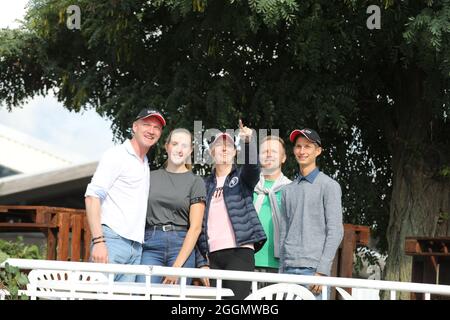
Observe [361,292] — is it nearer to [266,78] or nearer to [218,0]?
[218,0]

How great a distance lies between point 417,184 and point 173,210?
27.3ft

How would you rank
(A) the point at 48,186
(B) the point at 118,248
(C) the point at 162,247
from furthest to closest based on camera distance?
(A) the point at 48,186 → (C) the point at 162,247 → (B) the point at 118,248

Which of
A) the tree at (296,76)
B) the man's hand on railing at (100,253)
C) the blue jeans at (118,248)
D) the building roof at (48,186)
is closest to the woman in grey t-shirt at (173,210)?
the blue jeans at (118,248)

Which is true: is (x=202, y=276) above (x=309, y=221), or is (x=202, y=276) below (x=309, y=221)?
below

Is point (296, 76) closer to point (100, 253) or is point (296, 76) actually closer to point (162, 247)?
point (162, 247)

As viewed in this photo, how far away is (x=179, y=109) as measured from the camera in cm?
1310

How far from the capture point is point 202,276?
4.33 m

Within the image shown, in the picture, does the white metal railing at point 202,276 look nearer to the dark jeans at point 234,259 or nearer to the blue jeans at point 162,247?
the blue jeans at point 162,247

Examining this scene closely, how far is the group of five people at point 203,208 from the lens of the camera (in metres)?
5.73

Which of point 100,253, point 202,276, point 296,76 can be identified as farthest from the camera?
point 296,76

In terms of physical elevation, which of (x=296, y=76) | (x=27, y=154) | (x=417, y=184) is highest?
(x=296, y=76)

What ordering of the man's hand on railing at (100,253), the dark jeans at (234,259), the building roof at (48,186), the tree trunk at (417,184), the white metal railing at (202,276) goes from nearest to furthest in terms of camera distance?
1. the white metal railing at (202,276)
2. the man's hand on railing at (100,253)
3. the dark jeans at (234,259)
4. the tree trunk at (417,184)
5. the building roof at (48,186)

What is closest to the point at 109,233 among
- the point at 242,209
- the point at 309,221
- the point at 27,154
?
the point at 242,209

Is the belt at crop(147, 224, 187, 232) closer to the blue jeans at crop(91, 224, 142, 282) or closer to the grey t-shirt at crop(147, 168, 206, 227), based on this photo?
the grey t-shirt at crop(147, 168, 206, 227)
